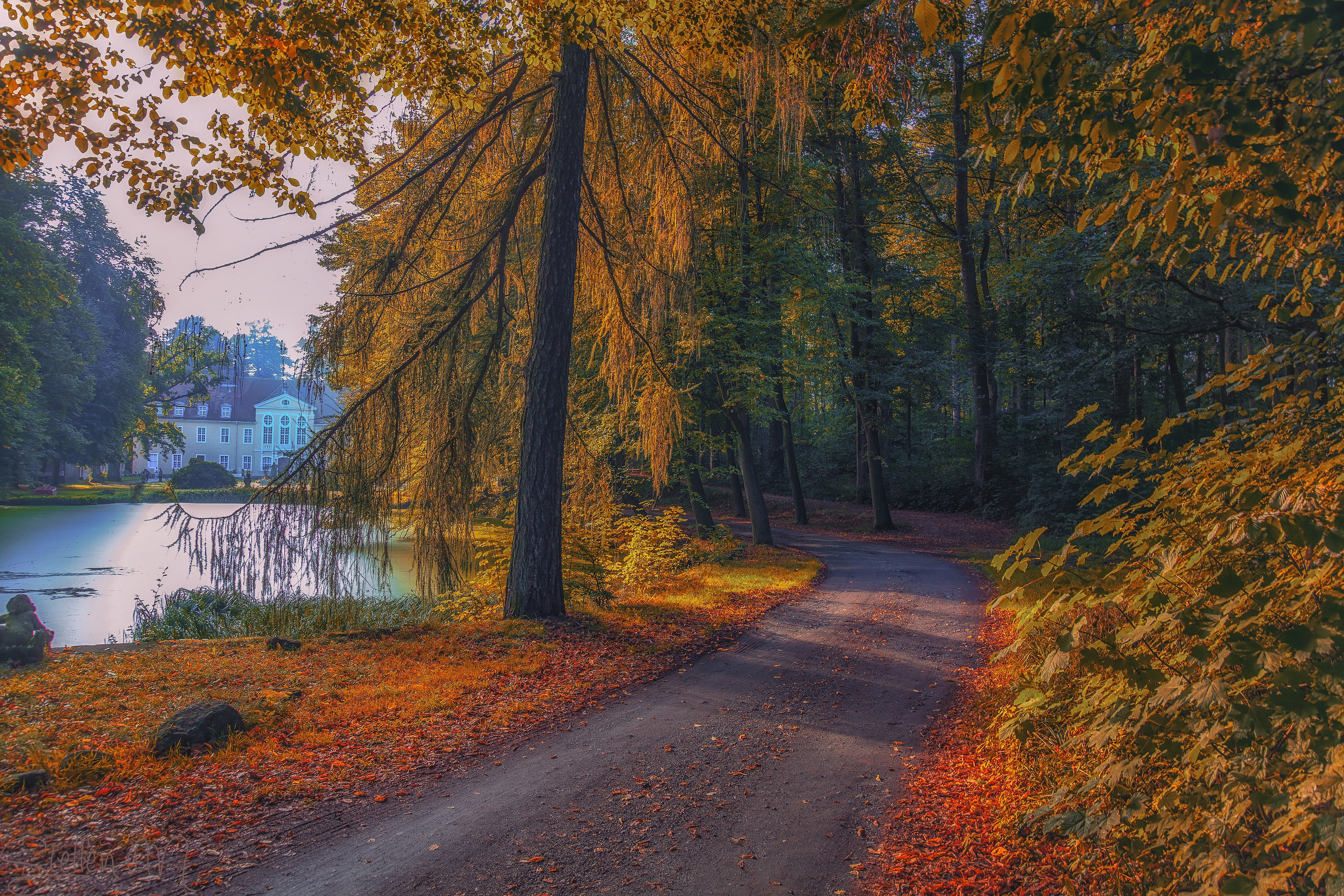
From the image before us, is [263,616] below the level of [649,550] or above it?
below

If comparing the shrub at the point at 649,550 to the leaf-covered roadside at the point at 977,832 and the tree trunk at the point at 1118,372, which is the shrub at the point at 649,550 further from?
the tree trunk at the point at 1118,372

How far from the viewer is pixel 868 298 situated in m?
21.1

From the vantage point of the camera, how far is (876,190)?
22.3m

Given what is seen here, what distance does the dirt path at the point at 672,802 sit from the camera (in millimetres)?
3408

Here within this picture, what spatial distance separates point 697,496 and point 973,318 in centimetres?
1019

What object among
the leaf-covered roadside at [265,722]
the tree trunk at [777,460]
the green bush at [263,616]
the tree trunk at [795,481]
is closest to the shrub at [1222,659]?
the leaf-covered roadside at [265,722]

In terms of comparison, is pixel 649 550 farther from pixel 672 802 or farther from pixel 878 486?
pixel 878 486

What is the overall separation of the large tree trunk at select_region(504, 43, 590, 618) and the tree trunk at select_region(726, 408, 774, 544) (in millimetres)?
7789

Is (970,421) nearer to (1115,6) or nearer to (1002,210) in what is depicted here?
(1002,210)

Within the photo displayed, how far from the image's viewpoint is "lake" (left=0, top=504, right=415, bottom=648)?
12.8 m

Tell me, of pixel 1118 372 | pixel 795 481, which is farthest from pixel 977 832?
pixel 795 481

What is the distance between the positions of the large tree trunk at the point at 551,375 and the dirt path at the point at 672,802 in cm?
244

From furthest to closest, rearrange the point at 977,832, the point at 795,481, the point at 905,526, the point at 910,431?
the point at 910,431 < the point at 795,481 < the point at 905,526 < the point at 977,832

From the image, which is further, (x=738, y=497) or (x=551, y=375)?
(x=738, y=497)
